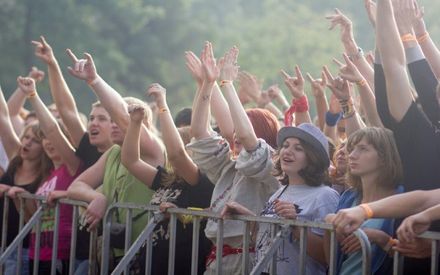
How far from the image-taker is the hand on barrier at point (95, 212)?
8086mm

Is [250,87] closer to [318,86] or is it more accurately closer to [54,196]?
[318,86]

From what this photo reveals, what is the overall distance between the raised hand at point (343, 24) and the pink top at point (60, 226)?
2.34m

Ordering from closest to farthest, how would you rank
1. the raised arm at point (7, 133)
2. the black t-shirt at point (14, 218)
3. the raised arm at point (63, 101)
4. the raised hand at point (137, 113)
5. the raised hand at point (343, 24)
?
the raised hand at point (137, 113), the raised hand at point (343, 24), the raised arm at point (63, 101), the black t-shirt at point (14, 218), the raised arm at point (7, 133)

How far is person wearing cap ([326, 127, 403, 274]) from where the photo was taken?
6.23 meters

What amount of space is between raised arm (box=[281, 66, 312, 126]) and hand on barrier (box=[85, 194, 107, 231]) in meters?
1.52

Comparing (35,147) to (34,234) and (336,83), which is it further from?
(336,83)

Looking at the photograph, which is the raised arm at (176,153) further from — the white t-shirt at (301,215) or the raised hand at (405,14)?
the raised hand at (405,14)

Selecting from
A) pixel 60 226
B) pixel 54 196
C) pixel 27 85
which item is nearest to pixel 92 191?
pixel 54 196

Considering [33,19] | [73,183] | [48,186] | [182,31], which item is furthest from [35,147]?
[182,31]

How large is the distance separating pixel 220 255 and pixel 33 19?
40032 millimetres

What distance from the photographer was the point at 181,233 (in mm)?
7895

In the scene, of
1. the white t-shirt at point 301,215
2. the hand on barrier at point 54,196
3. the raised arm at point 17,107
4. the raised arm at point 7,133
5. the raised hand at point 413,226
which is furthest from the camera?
the raised arm at point 17,107

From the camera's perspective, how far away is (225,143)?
7.76 meters

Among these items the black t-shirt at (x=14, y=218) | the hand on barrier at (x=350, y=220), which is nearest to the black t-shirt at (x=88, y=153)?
the black t-shirt at (x=14, y=218)
